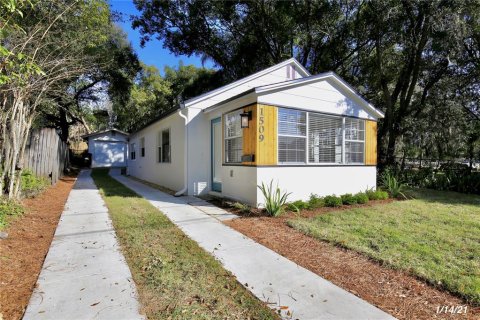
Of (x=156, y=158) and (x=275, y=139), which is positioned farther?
(x=156, y=158)

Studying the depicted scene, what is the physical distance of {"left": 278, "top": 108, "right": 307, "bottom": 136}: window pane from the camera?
7.21 m

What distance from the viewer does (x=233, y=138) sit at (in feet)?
26.2

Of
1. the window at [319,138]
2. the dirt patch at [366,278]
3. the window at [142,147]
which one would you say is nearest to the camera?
the dirt patch at [366,278]

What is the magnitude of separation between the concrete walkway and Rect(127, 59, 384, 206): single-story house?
3.59 meters

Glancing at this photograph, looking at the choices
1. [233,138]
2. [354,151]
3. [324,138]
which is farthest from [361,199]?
[233,138]

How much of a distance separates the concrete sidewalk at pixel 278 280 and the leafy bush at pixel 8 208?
3.20 metres

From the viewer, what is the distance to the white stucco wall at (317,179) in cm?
702

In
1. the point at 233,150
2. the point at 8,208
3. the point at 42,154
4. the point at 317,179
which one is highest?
the point at 233,150

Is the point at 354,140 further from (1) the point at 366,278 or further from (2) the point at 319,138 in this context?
(1) the point at 366,278

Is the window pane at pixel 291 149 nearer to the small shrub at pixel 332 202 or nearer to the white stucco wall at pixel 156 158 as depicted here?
the small shrub at pixel 332 202

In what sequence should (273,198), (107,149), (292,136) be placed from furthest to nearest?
(107,149) < (292,136) < (273,198)

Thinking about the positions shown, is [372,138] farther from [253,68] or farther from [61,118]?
[61,118]

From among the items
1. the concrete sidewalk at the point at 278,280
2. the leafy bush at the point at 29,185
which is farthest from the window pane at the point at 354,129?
the leafy bush at the point at 29,185

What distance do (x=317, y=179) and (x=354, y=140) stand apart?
2.16 metres
